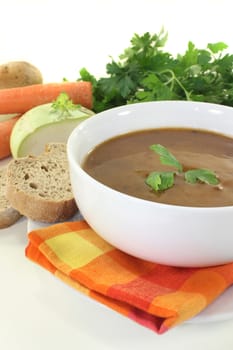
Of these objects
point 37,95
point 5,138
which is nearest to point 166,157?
point 5,138

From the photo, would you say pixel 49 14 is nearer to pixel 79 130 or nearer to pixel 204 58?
pixel 204 58

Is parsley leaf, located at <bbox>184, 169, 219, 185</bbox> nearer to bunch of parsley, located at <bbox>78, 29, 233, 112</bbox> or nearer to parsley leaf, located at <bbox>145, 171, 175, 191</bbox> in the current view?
parsley leaf, located at <bbox>145, 171, 175, 191</bbox>

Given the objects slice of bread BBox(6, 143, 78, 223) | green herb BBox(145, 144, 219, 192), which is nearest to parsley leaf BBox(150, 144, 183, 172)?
green herb BBox(145, 144, 219, 192)

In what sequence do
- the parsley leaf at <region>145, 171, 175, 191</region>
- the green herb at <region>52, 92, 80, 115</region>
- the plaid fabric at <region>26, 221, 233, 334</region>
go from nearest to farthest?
the plaid fabric at <region>26, 221, 233, 334</region> < the parsley leaf at <region>145, 171, 175, 191</region> < the green herb at <region>52, 92, 80, 115</region>

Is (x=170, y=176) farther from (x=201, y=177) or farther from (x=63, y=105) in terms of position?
(x=63, y=105)

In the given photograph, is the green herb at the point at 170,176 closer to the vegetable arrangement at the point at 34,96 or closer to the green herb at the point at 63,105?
the green herb at the point at 63,105

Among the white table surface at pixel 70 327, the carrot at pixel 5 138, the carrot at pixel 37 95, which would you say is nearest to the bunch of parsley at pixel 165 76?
the carrot at pixel 37 95
